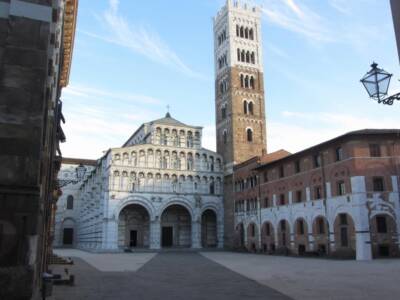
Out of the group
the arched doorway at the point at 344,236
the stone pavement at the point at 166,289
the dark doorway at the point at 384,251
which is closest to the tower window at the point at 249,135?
the arched doorway at the point at 344,236

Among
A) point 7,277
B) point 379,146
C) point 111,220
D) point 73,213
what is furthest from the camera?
point 73,213

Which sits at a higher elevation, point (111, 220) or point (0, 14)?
point (0, 14)

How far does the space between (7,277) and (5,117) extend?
297 cm

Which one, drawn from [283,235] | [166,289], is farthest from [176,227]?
[166,289]

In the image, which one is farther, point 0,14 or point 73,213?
point 73,213

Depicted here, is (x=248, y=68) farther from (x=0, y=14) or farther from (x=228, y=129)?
(x=0, y=14)

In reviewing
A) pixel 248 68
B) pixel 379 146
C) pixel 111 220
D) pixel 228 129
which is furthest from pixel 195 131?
pixel 379 146

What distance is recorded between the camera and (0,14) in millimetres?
8203

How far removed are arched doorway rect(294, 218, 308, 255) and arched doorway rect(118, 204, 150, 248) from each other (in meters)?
21.2

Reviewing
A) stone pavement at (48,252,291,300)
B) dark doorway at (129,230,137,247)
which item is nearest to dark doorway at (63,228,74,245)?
dark doorway at (129,230,137,247)

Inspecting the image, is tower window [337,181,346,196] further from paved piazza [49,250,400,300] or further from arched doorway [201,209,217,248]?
arched doorway [201,209,217,248]

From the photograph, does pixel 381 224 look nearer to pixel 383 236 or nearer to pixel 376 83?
pixel 383 236

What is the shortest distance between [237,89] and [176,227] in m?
20.5

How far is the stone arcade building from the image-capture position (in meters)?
48.8
